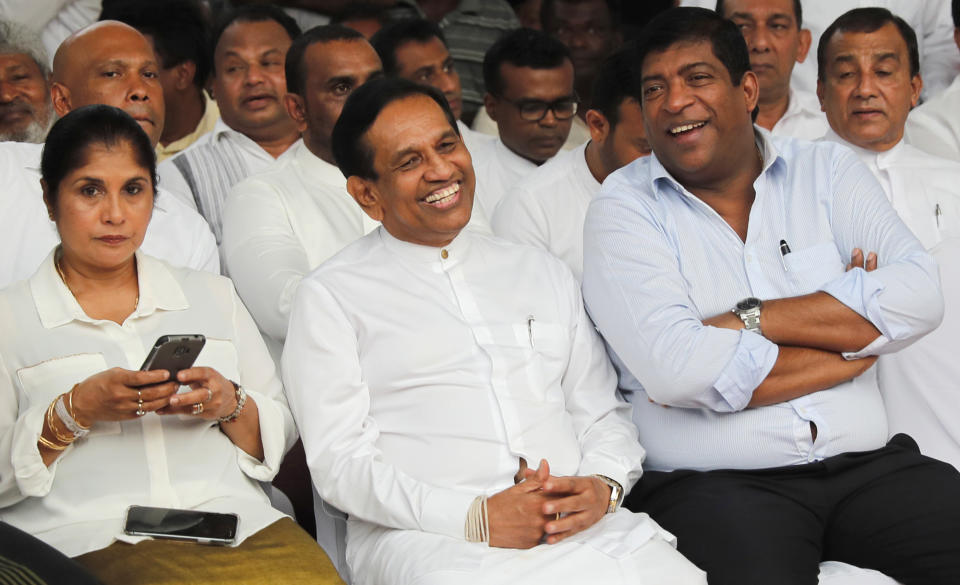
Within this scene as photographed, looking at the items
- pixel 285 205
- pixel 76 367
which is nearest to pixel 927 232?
pixel 285 205

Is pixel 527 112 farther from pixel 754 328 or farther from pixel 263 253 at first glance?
pixel 754 328

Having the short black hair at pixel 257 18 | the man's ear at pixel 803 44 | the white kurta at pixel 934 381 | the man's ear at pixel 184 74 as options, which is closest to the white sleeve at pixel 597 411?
the white kurta at pixel 934 381

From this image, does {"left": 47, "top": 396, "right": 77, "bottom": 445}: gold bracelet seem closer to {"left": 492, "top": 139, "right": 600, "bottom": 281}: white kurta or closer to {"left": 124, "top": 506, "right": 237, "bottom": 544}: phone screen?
{"left": 124, "top": 506, "right": 237, "bottom": 544}: phone screen

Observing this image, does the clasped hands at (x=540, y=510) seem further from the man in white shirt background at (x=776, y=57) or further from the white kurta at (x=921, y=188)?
the man in white shirt background at (x=776, y=57)

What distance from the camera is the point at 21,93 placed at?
168 inches

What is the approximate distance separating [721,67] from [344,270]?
1.16 meters

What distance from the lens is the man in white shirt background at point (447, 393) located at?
8.61 ft

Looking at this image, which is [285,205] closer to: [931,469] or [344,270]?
[344,270]

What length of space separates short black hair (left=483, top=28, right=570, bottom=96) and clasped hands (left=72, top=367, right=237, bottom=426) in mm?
2642

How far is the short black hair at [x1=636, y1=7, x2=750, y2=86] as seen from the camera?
128 inches

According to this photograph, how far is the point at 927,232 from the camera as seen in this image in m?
4.06

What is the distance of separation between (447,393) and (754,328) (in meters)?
0.76

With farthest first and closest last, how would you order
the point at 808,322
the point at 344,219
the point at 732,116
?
the point at 344,219 < the point at 732,116 < the point at 808,322

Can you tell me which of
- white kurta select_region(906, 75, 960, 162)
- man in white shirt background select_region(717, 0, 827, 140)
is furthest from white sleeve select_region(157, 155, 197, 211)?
white kurta select_region(906, 75, 960, 162)
